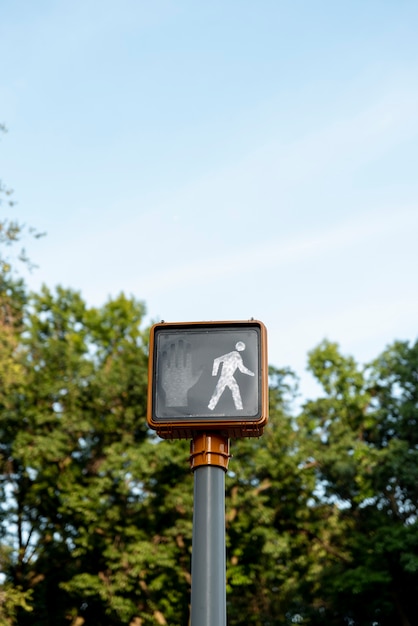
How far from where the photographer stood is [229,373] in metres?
3.51

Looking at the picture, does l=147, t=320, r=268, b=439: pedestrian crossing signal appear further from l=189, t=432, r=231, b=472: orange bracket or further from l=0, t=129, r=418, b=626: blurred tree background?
l=0, t=129, r=418, b=626: blurred tree background

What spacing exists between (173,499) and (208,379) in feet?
78.0

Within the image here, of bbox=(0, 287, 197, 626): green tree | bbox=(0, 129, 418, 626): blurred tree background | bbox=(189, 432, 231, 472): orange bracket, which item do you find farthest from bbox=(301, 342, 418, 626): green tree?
bbox=(189, 432, 231, 472): orange bracket

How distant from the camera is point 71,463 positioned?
30.1 metres

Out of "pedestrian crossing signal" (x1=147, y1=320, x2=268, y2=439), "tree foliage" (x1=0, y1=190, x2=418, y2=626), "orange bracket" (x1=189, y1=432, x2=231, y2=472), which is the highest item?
"tree foliage" (x1=0, y1=190, x2=418, y2=626)

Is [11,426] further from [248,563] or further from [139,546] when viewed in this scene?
[248,563]

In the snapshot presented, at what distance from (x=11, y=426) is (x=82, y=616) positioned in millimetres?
8240

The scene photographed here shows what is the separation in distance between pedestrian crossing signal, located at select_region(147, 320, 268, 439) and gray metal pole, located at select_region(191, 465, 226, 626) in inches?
9.6

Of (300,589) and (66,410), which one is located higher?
(66,410)

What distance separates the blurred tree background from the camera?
Answer: 26641mm

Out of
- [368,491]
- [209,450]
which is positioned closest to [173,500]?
[368,491]

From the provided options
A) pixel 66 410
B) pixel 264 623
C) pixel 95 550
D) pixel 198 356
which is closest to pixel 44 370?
pixel 66 410

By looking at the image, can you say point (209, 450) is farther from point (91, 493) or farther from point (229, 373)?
point (91, 493)

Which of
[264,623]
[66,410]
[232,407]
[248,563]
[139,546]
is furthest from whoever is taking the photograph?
[264,623]
